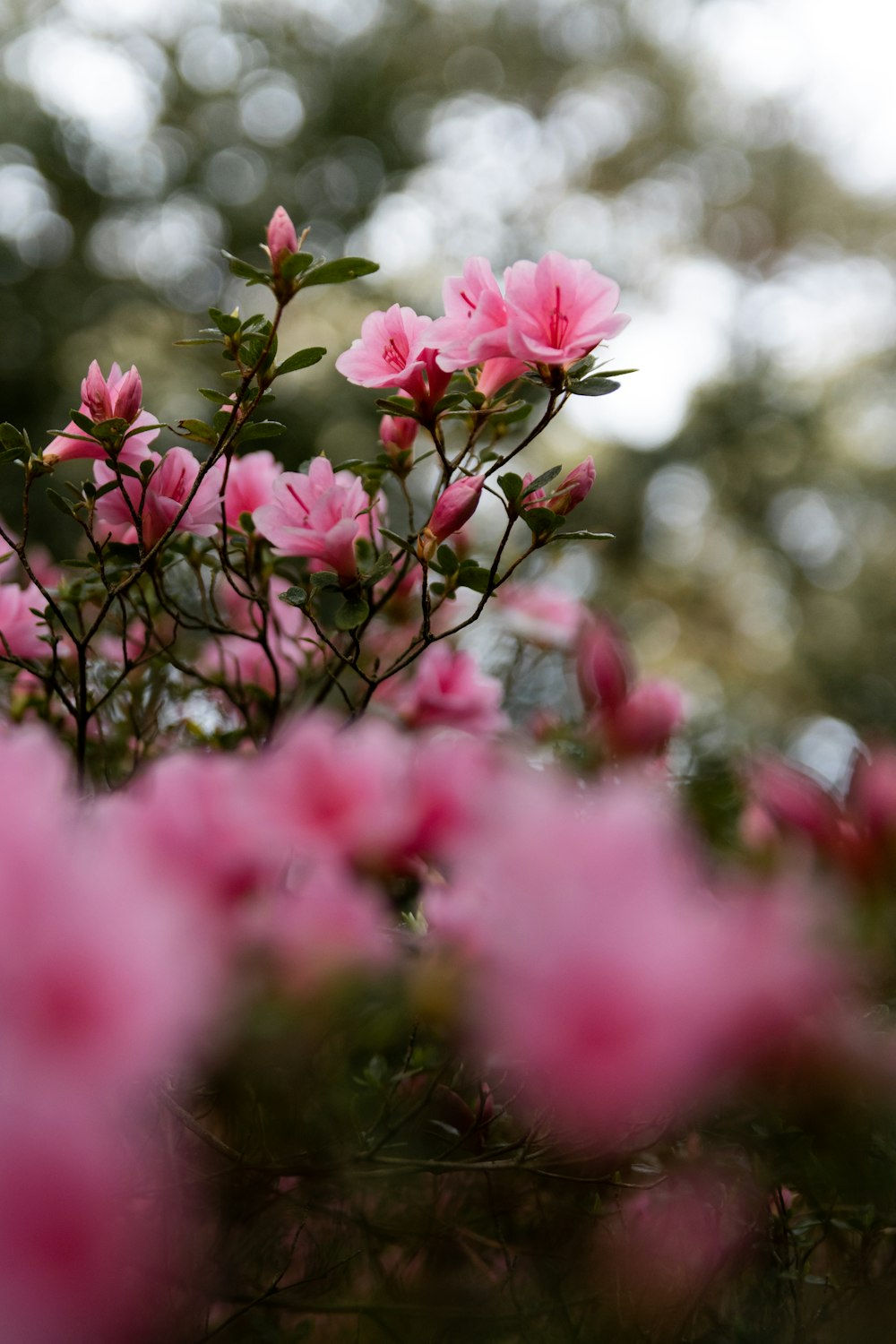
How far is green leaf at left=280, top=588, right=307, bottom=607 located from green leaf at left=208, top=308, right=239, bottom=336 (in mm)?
211

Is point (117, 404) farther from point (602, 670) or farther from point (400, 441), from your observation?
point (602, 670)

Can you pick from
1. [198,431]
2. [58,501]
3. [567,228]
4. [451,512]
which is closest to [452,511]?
[451,512]

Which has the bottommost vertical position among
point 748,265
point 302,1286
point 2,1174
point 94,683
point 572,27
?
point 302,1286

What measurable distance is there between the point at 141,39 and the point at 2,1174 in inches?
424

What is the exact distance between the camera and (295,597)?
0.77 meters

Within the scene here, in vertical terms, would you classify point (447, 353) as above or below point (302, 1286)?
above

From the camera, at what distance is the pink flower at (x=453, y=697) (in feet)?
3.11

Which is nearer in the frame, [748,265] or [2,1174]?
[2,1174]

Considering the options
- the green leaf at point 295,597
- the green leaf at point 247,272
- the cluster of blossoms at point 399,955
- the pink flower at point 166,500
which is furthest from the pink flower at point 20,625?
the green leaf at point 247,272

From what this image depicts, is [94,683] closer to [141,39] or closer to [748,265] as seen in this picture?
[141,39]

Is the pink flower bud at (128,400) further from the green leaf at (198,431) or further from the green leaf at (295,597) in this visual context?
the green leaf at (295,597)

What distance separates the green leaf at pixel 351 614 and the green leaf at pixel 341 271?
25 centimetres

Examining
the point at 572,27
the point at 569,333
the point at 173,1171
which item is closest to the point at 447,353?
the point at 569,333

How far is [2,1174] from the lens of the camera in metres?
0.26
